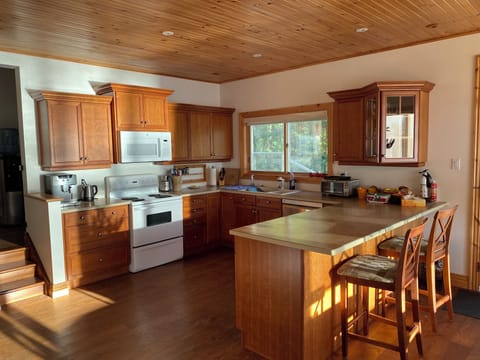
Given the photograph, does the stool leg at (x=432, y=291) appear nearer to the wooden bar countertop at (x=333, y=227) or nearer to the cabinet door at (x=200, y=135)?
the wooden bar countertop at (x=333, y=227)

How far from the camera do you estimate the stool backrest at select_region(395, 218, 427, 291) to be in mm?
2309

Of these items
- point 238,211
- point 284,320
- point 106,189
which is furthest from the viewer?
point 238,211

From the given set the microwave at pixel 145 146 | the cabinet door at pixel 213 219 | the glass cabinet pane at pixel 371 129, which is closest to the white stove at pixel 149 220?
the microwave at pixel 145 146

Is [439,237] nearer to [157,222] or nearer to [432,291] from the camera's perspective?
[432,291]

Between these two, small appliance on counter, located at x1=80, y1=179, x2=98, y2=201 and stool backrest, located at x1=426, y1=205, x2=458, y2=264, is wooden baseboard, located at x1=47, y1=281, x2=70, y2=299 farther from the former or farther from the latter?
stool backrest, located at x1=426, y1=205, x2=458, y2=264

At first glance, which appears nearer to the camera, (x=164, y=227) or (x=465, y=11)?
(x=465, y=11)

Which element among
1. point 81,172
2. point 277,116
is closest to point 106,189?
point 81,172

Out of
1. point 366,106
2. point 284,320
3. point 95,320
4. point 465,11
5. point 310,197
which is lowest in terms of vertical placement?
point 95,320

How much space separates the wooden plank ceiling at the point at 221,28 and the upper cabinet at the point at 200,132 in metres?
0.83

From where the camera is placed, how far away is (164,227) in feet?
15.3

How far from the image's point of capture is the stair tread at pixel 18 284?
365 centimetres

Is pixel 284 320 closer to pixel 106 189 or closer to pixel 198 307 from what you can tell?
pixel 198 307

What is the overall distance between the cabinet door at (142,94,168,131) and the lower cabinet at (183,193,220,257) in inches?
40.2

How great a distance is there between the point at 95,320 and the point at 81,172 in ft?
6.43
